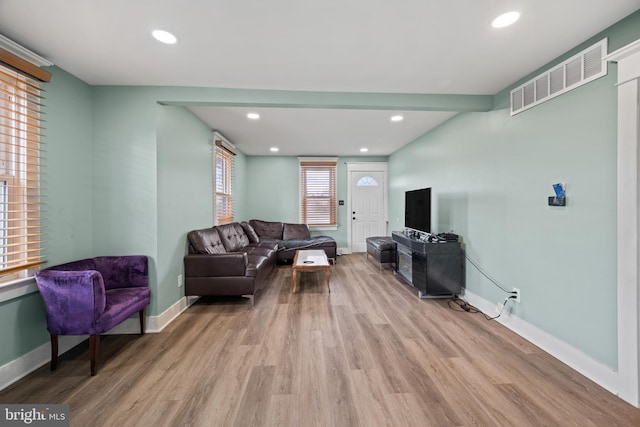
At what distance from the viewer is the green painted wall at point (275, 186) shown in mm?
6238

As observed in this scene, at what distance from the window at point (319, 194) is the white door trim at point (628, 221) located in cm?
489

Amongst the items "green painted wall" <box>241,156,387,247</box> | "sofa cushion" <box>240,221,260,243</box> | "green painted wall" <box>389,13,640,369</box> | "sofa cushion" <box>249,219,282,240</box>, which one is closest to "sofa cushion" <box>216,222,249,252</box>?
"sofa cushion" <box>240,221,260,243</box>

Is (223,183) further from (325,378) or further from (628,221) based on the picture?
(628,221)

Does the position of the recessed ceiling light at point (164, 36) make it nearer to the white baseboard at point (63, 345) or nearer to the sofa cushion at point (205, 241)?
the sofa cushion at point (205, 241)

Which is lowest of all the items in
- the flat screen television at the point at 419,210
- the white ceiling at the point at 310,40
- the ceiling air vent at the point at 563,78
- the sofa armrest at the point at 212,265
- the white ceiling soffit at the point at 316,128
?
the sofa armrest at the point at 212,265

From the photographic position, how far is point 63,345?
84.7 inches

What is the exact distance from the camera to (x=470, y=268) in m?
3.21

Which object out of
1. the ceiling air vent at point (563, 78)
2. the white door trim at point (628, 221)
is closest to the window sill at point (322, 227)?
the ceiling air vent at point (563, 78)

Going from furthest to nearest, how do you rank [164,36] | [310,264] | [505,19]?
[310,264] → [164,36] → [505,19]

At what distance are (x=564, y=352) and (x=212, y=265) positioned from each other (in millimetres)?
3518

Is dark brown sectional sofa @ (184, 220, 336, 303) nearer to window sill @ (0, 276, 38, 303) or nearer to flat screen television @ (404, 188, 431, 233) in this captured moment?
window sill @ (0, 276, 38, 303)

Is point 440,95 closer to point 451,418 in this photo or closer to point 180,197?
point 451,418
